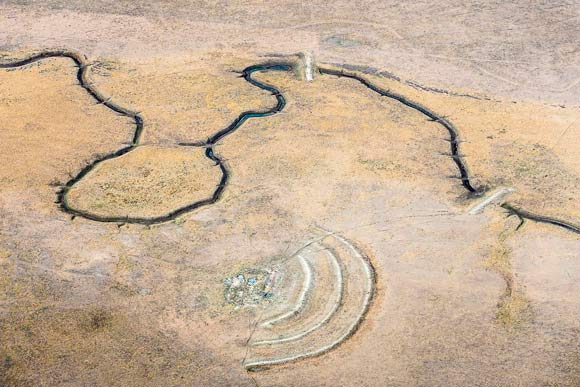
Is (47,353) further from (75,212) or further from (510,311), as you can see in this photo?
(510,311)

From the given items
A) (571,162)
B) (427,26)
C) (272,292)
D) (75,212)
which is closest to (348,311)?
(272,292)

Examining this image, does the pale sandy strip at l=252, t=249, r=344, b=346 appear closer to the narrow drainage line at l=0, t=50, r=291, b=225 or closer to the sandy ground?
the sandy ground

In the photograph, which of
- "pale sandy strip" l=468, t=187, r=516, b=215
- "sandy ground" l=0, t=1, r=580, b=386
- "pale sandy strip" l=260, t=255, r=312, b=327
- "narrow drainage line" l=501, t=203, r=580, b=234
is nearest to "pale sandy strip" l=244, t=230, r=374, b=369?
"sandy ground" l=0, t=1, r=580, b=386

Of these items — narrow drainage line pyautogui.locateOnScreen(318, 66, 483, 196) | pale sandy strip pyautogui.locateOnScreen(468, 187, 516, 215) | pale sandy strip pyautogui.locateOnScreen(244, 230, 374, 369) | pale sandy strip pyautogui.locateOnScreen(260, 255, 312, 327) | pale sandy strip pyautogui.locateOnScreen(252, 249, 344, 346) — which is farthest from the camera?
narrow drainage line pyautogui.locateOnScreen(318, 66, 483, 196)

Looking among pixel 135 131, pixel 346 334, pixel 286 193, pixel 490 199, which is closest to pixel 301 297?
pixel 346 334

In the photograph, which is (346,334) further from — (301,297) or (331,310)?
(301,297)

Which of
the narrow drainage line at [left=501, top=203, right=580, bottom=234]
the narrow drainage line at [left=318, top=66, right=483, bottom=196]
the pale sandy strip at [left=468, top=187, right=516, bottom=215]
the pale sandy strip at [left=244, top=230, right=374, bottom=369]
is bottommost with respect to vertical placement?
the pale sandy strip at [left=244, top=230, right=374, bottom=369]
